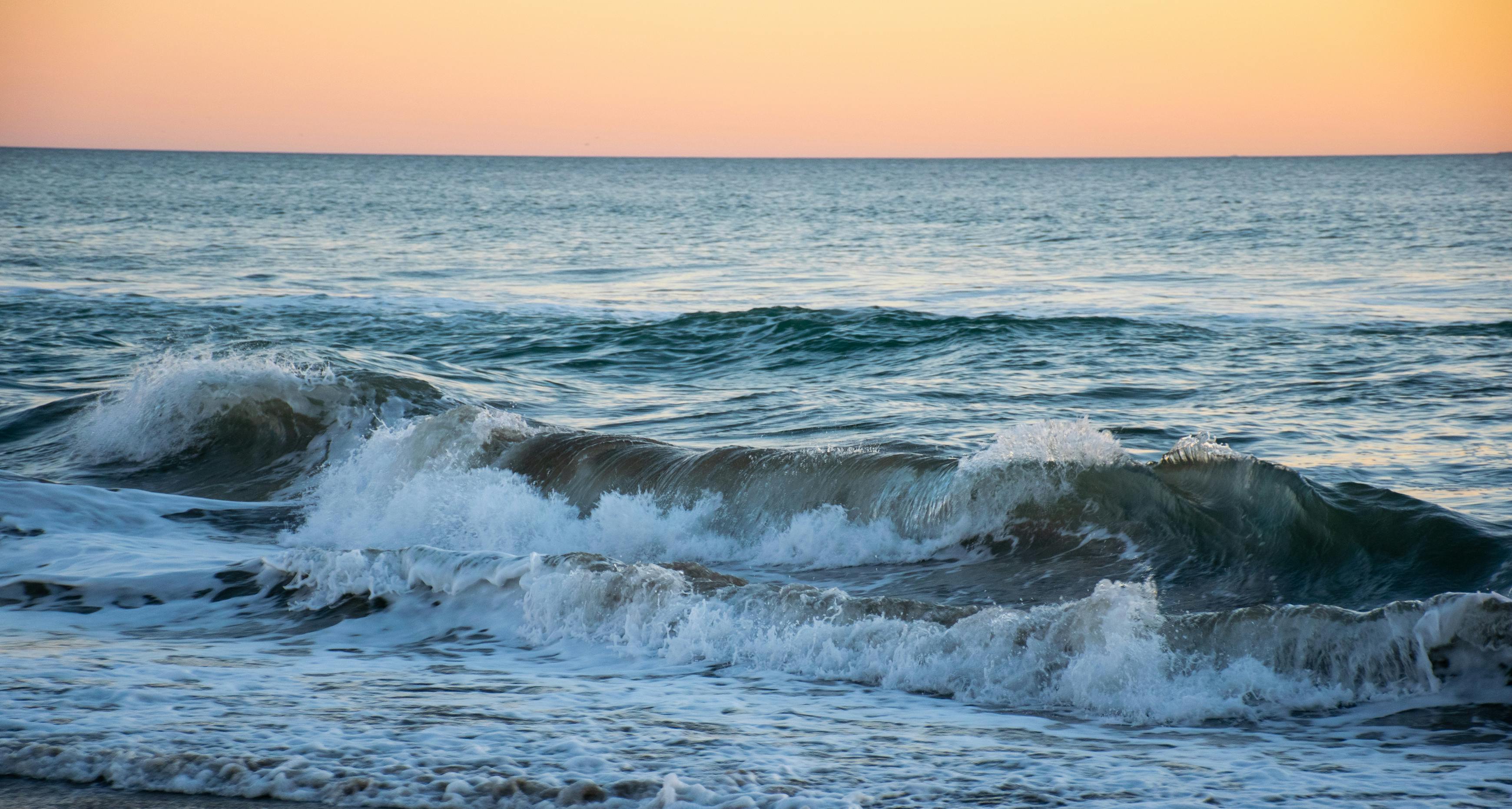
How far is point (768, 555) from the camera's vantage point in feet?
23.4

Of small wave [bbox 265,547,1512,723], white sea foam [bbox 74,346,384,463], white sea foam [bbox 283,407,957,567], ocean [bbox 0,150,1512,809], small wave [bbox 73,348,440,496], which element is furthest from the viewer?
white sea foam [bbox 74,346,384,463]

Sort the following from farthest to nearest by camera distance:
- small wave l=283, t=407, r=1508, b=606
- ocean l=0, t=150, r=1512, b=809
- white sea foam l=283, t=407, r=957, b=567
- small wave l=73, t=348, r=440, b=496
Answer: small wave l=73, t=348, r=440, b=496, white sea foam l=283, t=407, r=957, b=567, small wave l=283, t=407, r=1508, b=606, ocean l=0, t=150, r=1512, b=809

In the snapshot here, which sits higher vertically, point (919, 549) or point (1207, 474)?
point (1207, 474)

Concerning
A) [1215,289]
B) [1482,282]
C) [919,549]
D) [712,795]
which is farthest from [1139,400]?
[1482,282]

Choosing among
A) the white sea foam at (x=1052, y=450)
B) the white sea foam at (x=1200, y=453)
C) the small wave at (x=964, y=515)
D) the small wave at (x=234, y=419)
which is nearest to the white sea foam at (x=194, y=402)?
the small wave at (x=234, y=419)

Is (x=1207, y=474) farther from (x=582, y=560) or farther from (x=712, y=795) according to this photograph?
(x=712, y=795)

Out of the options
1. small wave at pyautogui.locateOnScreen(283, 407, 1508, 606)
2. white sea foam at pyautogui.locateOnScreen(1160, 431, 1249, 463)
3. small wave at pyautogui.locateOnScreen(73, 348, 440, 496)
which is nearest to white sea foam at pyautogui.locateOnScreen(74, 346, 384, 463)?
small wave at pyautogui.locateOnScreen(73, 348, 440, 496)

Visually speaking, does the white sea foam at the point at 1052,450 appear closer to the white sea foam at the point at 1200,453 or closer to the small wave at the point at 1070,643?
the white sea foam at the point at 1200,453

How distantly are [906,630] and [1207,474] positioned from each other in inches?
120

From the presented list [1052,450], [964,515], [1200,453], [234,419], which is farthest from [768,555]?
[234,419]

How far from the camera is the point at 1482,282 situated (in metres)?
20.1

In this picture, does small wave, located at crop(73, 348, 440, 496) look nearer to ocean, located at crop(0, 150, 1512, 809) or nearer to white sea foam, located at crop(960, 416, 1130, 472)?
ocean, located at crop(0, 150, 1512, 809)

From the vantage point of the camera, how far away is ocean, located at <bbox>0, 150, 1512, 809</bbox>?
3.81 meters

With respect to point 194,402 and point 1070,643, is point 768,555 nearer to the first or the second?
point 1070,643
